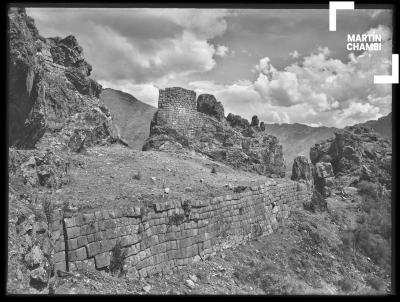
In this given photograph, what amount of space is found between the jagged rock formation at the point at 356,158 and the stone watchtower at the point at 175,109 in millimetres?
9527

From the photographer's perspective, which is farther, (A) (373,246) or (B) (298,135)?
(B) (298,135)

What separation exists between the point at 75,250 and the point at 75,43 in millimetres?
14313

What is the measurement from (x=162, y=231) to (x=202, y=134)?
13.4m

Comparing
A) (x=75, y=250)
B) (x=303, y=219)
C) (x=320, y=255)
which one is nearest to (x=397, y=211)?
(x=320, y=255)

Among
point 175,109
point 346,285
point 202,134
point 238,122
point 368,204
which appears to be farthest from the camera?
point 238,122

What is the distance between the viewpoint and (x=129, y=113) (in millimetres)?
52719

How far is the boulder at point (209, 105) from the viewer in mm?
24281

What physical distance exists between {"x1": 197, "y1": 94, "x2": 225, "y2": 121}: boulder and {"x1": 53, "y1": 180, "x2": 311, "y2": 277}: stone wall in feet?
33.3

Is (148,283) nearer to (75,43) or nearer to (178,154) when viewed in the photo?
(178,154)

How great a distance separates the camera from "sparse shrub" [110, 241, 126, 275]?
8328 millimetres

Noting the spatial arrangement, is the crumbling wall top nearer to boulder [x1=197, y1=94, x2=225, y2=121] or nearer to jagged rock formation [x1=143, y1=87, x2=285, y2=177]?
jagged rock formation [x1=143, y1=87, x2=285, y2=177]

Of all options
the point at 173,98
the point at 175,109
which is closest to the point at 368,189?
the point at 175,109

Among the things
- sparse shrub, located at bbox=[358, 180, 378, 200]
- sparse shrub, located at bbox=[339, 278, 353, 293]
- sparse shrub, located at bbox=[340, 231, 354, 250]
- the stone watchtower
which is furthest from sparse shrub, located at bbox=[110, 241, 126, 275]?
sparse shrub, located at bbox=[358, 180, 378, 200]

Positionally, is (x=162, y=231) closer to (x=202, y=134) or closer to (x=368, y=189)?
(x=202, y=134)
